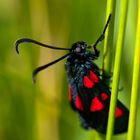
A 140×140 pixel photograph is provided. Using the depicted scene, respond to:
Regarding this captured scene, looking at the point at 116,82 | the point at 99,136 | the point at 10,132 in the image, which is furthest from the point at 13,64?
the point at 116,82

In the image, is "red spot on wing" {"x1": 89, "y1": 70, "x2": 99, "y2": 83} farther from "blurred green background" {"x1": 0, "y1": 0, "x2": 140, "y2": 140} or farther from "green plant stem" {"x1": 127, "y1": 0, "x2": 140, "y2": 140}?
"blurred green background" {"x1": 0, "y1": 0, "x2": 140, "y2": 140}

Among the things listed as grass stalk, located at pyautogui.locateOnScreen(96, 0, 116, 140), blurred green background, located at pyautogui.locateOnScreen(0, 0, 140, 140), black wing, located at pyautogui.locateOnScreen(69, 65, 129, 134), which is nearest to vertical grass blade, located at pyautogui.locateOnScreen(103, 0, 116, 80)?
grass stalk, located at pyautogui.locateOnScreen(96, 0, 116, 140)

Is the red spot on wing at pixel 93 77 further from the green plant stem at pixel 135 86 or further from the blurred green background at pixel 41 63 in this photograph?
the blurred green background at pixel 41 63

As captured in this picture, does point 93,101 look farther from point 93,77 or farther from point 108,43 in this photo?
point 108,43

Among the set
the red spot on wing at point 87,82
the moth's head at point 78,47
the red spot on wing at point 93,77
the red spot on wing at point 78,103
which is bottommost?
the red spot on wing at point 78,103

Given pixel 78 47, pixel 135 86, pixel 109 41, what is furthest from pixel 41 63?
pixel 135 86

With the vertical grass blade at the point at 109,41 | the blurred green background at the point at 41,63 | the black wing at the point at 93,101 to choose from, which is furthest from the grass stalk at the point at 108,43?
the blurred green background at the point at 41,63
